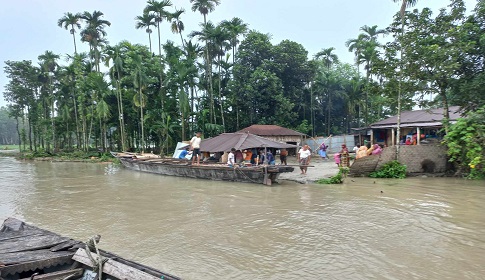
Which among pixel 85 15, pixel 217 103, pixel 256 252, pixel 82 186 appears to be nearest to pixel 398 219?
pixel 256 252

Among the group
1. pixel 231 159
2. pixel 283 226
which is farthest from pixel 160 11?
pixel 283 226

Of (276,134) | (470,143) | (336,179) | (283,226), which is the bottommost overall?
(283,226)

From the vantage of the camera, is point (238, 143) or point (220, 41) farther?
point (220, 41)

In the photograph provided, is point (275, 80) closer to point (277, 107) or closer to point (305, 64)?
point (277, 107)

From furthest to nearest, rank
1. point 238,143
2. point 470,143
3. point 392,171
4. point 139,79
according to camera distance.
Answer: point 139,79 < point 392,171 < point 238,143 < point 470,143

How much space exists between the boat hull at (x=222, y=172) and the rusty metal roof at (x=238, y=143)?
94cm

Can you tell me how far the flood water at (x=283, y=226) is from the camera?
5.42 m

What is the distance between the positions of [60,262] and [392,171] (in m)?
14.3

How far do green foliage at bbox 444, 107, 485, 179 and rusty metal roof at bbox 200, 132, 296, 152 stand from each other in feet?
21.7

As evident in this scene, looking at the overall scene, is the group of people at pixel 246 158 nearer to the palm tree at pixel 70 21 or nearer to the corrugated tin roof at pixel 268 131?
the corrugated tin roof at pixel 268 131

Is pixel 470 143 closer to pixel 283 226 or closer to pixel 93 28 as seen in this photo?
pixel 283 226

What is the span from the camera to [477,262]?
5.39 metres

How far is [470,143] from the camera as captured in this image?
12.8m

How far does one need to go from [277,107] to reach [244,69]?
4.75 metres
